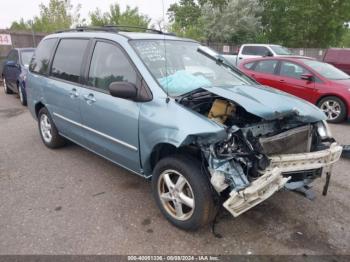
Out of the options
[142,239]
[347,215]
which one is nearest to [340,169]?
[347,215]

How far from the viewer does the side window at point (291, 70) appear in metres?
8.07

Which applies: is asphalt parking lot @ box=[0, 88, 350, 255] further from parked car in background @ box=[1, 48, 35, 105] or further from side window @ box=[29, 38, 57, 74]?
parked car in background @ box=[1, 48, 35, 105]

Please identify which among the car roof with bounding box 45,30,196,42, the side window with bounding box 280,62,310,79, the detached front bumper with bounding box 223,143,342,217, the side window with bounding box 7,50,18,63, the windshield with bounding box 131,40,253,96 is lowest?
the detached front bumper with bounding box 223,143,342,217

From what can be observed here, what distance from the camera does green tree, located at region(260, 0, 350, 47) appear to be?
93.6 ft

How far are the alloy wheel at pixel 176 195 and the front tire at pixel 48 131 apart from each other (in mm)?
2633

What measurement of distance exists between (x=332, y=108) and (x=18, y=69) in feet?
28.1

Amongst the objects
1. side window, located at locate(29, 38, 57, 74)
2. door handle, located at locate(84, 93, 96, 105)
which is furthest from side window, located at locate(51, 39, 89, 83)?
door handle, located at locate(84, 93, 96, 105)

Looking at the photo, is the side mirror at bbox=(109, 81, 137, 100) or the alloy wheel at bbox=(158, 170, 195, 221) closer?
the alloy wheel at bbox=(158, 170, 195, 221)

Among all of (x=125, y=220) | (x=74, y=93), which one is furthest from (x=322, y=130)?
(x=74, y=93)

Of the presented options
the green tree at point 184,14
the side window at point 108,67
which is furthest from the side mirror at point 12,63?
the green tree at point 184,14

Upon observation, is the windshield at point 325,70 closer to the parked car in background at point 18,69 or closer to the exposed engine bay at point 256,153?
the exposed engine bay at point 256,153

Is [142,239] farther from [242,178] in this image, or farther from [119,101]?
[119,101]

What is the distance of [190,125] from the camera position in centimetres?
280

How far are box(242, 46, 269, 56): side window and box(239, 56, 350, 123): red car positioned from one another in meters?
6.70
